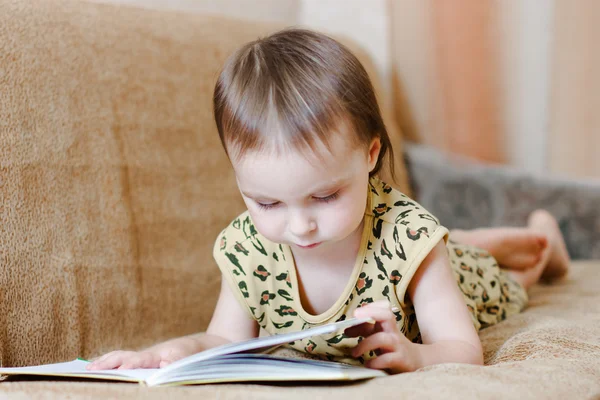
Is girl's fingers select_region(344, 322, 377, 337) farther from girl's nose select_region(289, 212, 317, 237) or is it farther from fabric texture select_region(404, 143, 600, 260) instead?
fabric texture select_region(404, 143, 600, 260)

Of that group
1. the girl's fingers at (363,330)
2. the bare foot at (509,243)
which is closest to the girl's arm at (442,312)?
the girl's fingers at (363,330)

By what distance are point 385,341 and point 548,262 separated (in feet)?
2.75

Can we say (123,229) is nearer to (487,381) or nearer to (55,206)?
(55,206)

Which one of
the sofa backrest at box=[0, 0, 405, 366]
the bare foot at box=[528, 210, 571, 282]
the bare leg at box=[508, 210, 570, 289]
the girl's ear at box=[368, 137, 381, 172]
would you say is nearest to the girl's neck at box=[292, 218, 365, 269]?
the girl's ear at box=[368, 137, 381, 172]

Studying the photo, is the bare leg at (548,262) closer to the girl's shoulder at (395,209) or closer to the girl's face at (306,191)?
the girl's shoulder at (395,209)

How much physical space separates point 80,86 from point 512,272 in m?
0.95

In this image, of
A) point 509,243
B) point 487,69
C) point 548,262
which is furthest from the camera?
point 487,69

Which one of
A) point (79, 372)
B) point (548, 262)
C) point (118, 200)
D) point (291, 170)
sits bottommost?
point (548, 262)

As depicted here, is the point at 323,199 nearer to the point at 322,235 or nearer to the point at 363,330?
the point at 322,235

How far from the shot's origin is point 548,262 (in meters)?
1.46

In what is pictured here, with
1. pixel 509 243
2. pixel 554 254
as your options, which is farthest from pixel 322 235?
pixel 554 254

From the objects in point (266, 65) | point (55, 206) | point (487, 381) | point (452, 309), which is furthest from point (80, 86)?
point (487, 381)

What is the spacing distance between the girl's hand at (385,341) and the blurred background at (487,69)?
128 centimetres

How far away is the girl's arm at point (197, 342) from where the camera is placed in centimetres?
85
